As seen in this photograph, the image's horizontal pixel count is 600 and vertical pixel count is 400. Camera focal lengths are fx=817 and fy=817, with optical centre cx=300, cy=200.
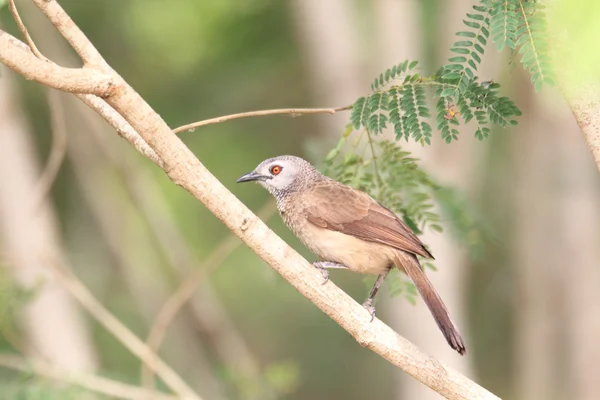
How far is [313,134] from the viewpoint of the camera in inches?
448

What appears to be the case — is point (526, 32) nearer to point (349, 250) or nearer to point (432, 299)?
point (432, 299)

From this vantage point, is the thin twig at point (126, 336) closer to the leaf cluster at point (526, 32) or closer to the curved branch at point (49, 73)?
the curved branch at point (49, 73)

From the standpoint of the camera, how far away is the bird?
13.5 ft

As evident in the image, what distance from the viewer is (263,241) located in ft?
10.6

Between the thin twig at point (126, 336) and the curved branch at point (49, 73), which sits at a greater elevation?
the curved branch at point (49, 73)

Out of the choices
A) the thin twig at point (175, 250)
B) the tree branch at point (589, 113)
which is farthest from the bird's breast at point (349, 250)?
the thin twig at point (175, 250)

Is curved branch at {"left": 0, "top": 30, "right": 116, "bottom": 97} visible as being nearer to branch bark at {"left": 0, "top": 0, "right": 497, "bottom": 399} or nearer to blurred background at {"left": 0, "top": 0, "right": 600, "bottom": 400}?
branch bark at {"left": 0, "top": 0, "right": 497, "bottom": 399}

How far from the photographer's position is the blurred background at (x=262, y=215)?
7.84 metres

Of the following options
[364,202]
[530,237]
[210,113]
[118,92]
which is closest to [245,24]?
[210,113]

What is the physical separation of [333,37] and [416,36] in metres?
0.87

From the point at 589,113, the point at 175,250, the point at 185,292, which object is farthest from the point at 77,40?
the point at 175,250

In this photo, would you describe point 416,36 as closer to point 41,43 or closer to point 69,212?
point 41,43

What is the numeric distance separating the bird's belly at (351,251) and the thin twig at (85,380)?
1.90 metres

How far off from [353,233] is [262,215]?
5.79ft
